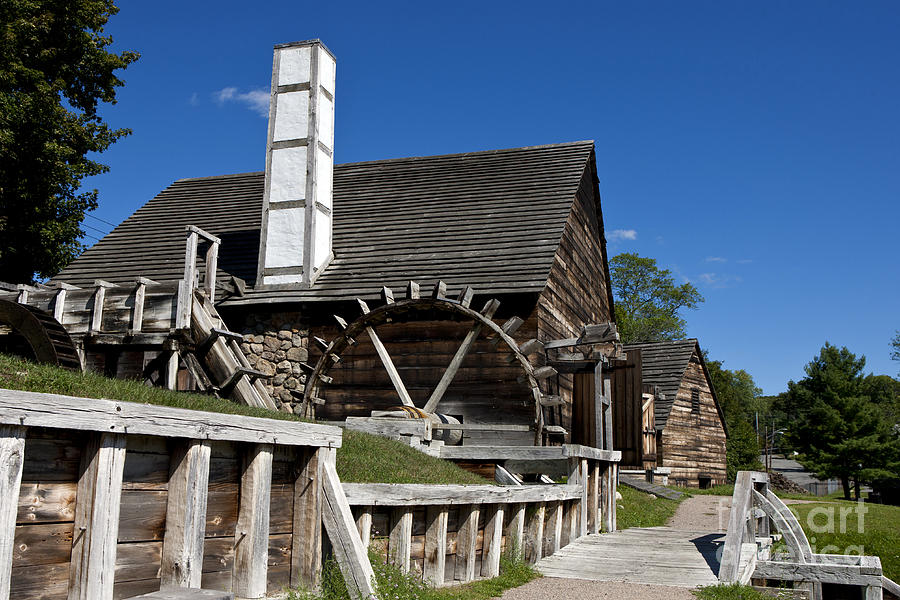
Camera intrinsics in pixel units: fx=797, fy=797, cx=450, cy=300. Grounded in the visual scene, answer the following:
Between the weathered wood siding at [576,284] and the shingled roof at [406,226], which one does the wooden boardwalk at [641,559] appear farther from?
the shingled roof at [406,226]

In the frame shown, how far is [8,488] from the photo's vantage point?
3.51 meters

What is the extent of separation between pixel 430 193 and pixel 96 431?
15.0 metres

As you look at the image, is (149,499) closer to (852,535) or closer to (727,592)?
(727,592)

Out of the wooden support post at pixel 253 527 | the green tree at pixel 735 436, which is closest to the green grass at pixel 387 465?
the wooden support post at pixel 253 527

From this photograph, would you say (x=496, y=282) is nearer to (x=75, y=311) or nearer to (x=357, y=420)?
(x=357, y=420)

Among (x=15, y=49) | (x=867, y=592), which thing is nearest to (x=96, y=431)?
(x=867, y=592)

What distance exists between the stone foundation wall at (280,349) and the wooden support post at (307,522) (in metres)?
10.2

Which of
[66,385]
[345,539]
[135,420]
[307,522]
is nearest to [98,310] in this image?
[66,385]

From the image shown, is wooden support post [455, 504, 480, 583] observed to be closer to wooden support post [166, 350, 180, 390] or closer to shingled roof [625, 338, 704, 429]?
wooden support post [166, 350, 180, 390]

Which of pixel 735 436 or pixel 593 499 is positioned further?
pixel 735 436

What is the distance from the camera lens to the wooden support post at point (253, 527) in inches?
191

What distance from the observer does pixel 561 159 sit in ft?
60.3

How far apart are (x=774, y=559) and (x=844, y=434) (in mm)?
30739

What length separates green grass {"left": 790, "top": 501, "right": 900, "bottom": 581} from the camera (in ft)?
39.6
